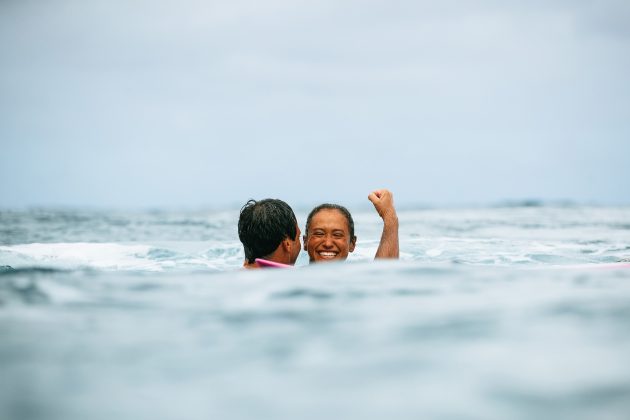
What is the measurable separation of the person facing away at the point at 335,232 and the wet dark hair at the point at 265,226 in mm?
181

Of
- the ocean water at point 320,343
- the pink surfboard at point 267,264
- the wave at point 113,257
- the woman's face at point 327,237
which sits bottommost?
the wave at point 113,257

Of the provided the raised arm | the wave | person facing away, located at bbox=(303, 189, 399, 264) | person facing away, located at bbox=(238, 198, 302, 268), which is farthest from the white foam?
the raised arm

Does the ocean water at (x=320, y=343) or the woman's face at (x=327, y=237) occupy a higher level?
the woman's face at (x=327, y=237)

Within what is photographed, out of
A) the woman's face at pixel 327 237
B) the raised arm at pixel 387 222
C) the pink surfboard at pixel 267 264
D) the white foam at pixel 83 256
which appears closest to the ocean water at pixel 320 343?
the pink surfboard at pixel 267 264

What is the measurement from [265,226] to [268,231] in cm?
4

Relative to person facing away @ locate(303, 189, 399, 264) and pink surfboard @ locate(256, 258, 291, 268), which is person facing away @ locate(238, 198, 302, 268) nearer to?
person facing away @ locate(303, 189, 399, 264)

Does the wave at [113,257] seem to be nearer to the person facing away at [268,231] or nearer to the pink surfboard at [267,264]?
the person facing away at [268,231]

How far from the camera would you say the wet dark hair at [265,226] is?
14.9 ft

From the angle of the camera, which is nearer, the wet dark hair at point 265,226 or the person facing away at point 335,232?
the wet dark hair at point 265,226

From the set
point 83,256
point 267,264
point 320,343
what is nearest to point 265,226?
point 267,264

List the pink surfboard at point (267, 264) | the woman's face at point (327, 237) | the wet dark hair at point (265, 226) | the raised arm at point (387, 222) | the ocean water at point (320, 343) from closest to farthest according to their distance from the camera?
the ocean water at point (320, 343) < the pink surfboard at point (267, 264) < the wet dark hair at point (265, 226) < the woman's face at point (327, 237) < the raised arm at point (387, 222)

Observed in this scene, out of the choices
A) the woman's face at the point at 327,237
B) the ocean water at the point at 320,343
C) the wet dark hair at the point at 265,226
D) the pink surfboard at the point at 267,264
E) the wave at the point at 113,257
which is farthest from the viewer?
the wave at the point at 113,257

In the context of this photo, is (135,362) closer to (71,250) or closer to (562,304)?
(562,304)

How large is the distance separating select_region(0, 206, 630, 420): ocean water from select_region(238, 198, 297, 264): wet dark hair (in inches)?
35.6
